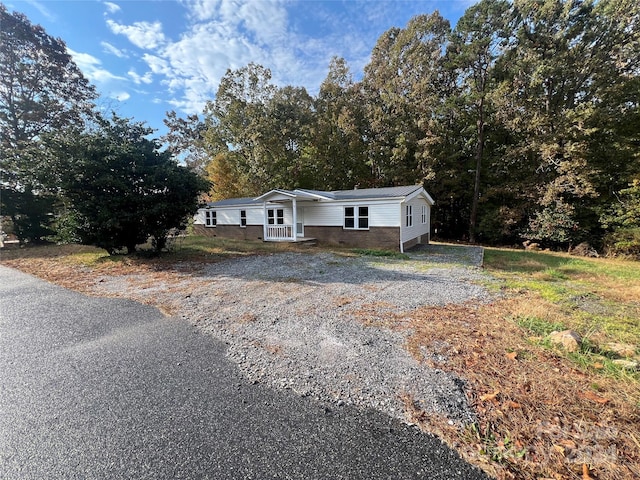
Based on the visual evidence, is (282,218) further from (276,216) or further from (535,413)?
(535,413)

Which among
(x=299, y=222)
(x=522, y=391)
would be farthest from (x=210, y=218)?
(x=522, y=391)

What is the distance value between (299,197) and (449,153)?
1132 cm

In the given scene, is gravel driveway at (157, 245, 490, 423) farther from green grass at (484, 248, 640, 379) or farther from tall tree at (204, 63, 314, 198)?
tall tree at (204, 63, 314, 198)

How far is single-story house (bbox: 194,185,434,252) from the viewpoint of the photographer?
40.1 ft

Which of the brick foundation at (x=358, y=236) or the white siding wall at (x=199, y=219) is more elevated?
the white siding wall at (x=199, y=219)

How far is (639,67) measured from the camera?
540 inches

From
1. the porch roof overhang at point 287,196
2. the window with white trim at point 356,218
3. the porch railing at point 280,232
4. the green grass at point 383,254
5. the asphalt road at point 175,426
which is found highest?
the porch roof overhang at point 287,196

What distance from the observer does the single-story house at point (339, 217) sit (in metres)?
12.2

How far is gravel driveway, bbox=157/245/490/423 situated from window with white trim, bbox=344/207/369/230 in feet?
15.4

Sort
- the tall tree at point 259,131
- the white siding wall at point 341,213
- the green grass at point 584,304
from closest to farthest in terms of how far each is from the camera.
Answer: the green grass at point 584,304
the white siding wall at point 341,213
the tall tree at point 259,131

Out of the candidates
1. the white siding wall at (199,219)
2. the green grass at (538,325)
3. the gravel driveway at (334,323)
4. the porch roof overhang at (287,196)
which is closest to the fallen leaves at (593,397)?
the gravel driveway at (334,323)

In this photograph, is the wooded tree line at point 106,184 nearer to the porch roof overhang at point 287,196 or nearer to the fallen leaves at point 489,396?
the porch roof overhang at point 287,196

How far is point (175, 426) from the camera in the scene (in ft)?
6.95

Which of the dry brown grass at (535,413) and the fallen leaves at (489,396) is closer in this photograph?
the dry brown grass at (535,413)
